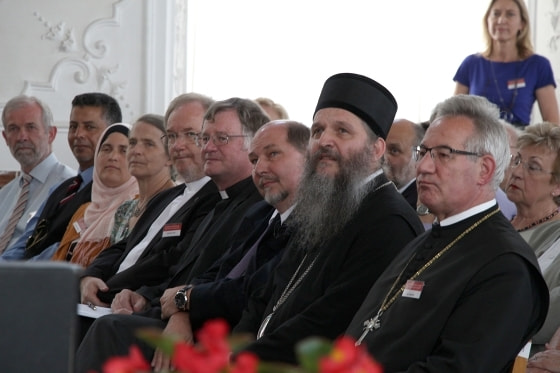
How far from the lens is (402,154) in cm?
564

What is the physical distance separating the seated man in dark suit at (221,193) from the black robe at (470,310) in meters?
1.57

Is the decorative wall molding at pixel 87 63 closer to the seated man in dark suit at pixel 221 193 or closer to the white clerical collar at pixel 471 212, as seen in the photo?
the seated man in dark suit at pixel 221 193

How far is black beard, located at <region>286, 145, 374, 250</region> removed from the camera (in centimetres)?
399

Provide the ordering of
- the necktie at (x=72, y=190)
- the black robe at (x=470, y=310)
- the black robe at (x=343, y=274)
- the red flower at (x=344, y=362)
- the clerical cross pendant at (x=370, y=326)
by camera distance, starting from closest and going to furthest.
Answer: the red flower at (x=344, y=362) < the black robe at (x=470, y=310) < the clerical cross pendant at (x=370, y=326) < the black robe at (x=343, y=274) < the necktie at (x=72, y=190)

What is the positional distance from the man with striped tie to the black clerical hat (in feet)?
12.3

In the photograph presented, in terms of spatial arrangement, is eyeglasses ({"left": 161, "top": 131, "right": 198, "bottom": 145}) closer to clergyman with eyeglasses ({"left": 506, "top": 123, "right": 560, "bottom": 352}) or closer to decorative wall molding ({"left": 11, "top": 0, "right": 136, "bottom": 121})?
clergyman with eyeglasses ({"left": 506, "top": 123, "right": 560, "bottom": 352})

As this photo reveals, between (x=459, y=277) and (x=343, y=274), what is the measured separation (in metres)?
0.66

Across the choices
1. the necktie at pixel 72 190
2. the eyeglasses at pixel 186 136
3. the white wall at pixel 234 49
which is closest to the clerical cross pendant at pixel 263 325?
the eyeglasses at pixel 186 136

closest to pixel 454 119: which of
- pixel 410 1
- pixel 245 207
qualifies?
pixel 245 207

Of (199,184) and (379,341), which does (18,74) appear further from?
(379,341)

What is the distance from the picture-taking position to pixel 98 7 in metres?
9.85

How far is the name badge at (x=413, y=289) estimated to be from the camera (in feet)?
10.9

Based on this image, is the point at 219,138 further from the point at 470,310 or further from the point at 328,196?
the point at 470,310

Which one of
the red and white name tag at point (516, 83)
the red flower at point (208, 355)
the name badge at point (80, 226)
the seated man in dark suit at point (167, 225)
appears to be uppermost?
the red flower at point (208, 355)
